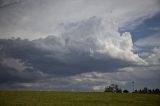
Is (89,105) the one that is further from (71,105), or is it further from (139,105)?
(139,105)

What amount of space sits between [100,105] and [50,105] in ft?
45.4

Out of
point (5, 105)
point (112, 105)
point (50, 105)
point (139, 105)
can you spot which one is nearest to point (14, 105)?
point (5, 105)

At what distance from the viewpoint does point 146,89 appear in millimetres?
196125

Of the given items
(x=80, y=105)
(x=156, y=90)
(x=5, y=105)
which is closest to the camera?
(x=5, y=105)

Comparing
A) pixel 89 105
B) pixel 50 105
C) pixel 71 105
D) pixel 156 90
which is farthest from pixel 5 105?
pixel 156 90

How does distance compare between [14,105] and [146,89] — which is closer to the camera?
[14,105]

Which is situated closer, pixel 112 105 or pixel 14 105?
pixel 14 105

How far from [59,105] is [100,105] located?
11483 millimetres

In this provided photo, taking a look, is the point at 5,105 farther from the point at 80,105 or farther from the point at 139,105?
the point at 139,105

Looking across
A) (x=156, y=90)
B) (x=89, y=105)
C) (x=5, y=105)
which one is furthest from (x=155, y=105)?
(x=156, y=90)

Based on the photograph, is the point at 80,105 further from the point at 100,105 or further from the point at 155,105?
the point at 155,105

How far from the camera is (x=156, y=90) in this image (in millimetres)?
189125

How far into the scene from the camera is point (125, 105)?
245 ft

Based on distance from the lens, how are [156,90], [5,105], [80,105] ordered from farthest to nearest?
1. [156,90]
2. [80,105]
3. [5,105]
